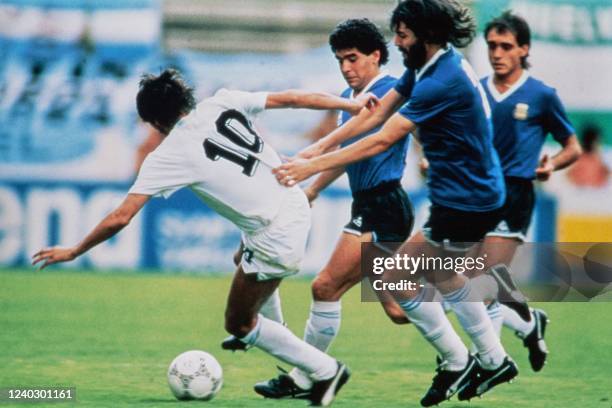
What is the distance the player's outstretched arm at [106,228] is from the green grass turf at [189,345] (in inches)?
35.5

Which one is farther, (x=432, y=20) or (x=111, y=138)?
(x=111, y=138)

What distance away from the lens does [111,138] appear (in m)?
15.6

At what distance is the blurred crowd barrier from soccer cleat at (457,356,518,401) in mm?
8223

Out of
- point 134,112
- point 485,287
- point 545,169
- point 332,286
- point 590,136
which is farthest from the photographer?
point 590,136

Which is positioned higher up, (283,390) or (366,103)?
(366,103)

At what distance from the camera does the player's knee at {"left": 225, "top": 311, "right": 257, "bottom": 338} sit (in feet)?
22.4

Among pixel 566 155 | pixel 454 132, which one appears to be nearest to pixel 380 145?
pixel 454 132

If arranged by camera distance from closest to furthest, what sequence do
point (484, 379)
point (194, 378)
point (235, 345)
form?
point (194, 378) < point (484, 379) < point (235, 345)

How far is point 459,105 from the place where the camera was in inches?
265

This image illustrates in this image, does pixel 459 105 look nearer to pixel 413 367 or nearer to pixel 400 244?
pixel 400 244

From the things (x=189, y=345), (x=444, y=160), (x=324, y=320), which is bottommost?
(x=189, y=345)

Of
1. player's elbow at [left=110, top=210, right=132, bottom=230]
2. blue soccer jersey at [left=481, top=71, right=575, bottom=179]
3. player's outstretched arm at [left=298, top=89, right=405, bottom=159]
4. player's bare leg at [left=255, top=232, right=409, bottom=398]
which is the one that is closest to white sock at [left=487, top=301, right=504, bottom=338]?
blue soccer jersey at [left=481, top=71, right=575, bottom=179]

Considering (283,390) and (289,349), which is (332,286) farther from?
(289,349)

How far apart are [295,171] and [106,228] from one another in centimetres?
98
